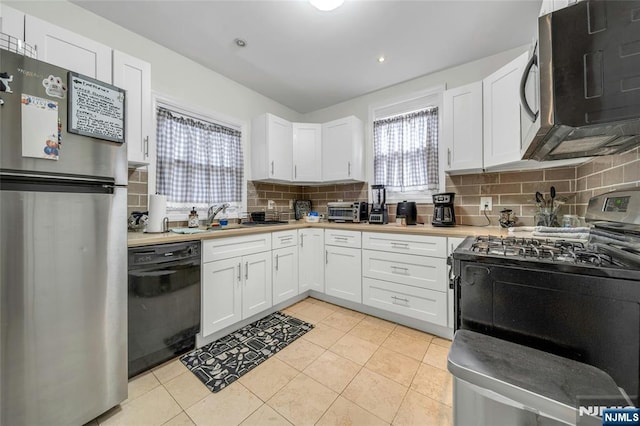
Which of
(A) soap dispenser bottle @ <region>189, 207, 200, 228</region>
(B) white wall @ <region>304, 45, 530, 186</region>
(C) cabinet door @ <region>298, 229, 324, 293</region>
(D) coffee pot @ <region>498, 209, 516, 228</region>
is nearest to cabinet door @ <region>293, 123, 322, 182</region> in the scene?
(B) white wall @ <region>304, 45, 530, 186</region>

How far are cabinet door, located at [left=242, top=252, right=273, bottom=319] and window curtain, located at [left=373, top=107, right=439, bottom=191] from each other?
1786 mm

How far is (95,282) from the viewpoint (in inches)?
45.4

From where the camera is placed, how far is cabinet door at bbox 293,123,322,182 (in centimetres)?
320

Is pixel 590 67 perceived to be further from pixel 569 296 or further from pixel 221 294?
pixel 221 294

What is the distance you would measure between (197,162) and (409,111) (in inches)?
99.1

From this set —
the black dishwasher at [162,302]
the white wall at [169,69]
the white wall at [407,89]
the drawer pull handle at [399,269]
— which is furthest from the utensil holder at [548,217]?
the white wall at [169,69]

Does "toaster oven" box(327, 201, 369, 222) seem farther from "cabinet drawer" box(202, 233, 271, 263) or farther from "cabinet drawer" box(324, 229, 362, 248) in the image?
"cabinet drawer" box(202, 233, 271, 263)

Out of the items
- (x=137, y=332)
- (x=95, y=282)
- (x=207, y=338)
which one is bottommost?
(x=207, y=338)

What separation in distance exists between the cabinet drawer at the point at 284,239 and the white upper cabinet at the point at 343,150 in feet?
3.30

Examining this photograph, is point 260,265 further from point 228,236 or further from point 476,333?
point 476,333

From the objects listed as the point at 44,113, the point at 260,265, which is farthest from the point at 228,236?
the point at 44,113

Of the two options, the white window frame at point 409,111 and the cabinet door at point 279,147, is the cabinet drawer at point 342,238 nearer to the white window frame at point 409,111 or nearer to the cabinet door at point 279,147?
the white window frame at point 409,111

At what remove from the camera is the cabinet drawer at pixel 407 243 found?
1.95m

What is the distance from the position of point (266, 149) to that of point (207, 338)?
2.06 m
